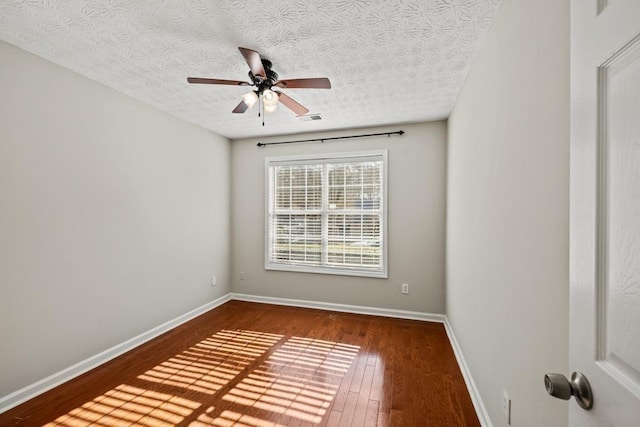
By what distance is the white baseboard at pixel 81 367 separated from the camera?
1.89 m

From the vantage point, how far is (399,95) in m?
2.68

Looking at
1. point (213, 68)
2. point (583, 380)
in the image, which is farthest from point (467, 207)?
point (213, 68)

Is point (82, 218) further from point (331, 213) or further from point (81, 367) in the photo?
point (331, 213)

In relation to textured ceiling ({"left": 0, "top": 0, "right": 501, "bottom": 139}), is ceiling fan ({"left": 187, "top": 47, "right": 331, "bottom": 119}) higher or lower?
lower

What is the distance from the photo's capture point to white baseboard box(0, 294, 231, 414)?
6.20 ft

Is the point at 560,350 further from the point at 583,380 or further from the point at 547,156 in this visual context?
the point at 547,156

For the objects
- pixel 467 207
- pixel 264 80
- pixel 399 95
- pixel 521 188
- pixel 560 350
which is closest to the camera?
pixel 560 350

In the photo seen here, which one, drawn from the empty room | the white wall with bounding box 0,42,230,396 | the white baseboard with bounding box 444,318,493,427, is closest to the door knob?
the empty room

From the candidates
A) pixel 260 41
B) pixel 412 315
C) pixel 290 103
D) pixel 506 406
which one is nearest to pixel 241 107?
pixel 290 103

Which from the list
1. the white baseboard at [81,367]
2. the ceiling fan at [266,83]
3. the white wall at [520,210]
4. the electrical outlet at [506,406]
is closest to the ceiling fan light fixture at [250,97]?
the ceiling fan at [266,83]

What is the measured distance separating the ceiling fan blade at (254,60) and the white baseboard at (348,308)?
2.92 metres

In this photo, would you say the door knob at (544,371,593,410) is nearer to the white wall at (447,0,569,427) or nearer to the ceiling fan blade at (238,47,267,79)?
the white wall at (447,0,569,427)

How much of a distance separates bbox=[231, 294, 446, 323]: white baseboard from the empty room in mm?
32

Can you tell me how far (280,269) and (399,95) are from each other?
2.71 metres
